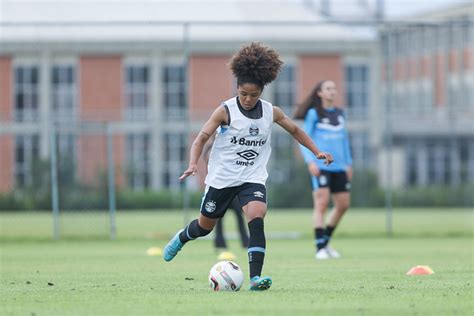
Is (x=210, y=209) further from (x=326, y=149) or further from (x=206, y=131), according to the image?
(x=326, y=149)

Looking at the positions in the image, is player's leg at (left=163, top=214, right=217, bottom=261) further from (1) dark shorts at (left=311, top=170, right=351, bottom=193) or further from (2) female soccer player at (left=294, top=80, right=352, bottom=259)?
(1) dark shorts at (left=311, top=170, right=351, bottom=193)

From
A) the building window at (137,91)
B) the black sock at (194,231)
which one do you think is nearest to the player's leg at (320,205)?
the black sock at (194,231)

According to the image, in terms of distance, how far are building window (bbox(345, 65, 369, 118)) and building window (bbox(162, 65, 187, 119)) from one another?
4365mm

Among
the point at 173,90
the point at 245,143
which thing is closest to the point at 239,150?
the point at 245,143

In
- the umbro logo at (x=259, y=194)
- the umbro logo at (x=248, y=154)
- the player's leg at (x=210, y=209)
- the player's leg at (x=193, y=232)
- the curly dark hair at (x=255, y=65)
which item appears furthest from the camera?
the player's leg at (x=193, y=232)

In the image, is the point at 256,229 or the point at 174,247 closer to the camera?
the point at 256,229

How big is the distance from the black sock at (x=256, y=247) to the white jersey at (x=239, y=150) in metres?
0.49

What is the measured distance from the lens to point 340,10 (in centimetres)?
2659

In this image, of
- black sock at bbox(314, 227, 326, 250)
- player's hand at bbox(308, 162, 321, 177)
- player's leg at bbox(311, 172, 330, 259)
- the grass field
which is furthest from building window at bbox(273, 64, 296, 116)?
player's hand at bbox(308, 162, 321, 177)

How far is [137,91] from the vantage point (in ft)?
122

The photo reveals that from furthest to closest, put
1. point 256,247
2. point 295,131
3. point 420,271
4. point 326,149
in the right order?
point 326,149 < point 420,271 < point 295,131 < point 256,247

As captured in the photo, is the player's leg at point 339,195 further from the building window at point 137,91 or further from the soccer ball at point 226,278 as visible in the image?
the building window at point 137,91

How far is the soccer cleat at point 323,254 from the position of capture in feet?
48.7

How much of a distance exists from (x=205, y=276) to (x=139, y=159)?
17.6 m
